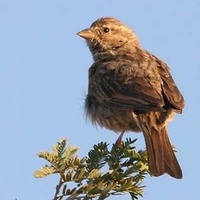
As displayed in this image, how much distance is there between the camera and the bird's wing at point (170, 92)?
552 cm

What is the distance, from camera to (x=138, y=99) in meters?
5.52

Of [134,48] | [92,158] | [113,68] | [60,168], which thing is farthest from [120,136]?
[60,168]

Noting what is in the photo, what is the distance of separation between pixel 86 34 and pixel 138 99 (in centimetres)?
230

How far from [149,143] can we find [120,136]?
1.00 m

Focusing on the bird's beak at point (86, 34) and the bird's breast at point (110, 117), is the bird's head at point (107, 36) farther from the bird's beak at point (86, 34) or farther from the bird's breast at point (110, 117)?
the bird's breast at point (110, 117)

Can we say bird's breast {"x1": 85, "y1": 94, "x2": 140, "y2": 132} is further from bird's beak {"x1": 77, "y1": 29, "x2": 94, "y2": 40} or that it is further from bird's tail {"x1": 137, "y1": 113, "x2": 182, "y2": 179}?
bird's beak {"x1": 77, "y1": 29, "x2": 94, "y2": 40}

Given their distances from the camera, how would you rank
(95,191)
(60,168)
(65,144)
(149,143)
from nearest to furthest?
(95,191) < (60,168) < (65,144) < (149,143)

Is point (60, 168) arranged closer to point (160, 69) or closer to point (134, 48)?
point (160, 69)

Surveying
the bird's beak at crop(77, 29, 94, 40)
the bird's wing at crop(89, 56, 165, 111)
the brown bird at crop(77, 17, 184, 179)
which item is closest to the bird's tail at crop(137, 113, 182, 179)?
the brown bird at crop(77, 17, 184, 179)

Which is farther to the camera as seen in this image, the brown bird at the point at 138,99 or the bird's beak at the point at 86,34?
the bird's beak at the point at 86,34

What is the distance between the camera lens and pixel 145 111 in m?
5.66

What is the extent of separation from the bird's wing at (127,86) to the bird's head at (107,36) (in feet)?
3.07

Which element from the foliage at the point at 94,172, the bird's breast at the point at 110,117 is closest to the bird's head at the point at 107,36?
the bird's breast at the point at 110,117

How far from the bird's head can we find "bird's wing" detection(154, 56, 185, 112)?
136 cm
